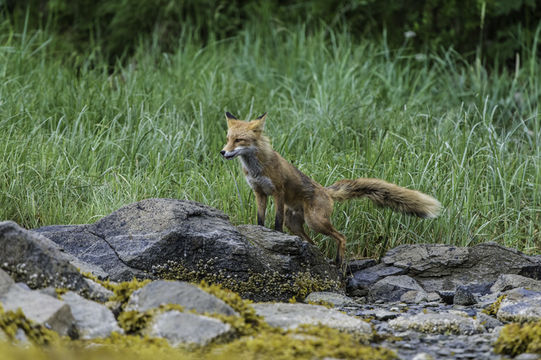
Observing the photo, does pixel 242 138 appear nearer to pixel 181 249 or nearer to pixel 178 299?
pixel 181 249

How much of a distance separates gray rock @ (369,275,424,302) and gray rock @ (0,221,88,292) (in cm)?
271

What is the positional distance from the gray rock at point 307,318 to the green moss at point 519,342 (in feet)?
2.28

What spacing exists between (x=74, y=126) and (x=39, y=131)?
0.39m

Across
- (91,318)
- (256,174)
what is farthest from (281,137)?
(91,318)

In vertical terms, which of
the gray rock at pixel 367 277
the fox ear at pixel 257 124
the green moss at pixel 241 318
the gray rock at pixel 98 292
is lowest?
the gray rock at pixel 367 277

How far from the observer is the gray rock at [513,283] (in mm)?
5277

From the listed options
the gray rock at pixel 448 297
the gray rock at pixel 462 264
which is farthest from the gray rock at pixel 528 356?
the gray rock at pixel 462 264

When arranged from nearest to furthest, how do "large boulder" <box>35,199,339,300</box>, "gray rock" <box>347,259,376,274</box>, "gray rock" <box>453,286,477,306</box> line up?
1. "large boulder" <box>35,199,339,300</box>
2. "gray rock" <box>453,286,477,306</box>
3. "gray rock" <box>347,259,376,274</box>

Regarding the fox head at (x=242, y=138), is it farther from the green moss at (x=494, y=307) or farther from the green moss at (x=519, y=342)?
the green moss at (x=519, y=342)

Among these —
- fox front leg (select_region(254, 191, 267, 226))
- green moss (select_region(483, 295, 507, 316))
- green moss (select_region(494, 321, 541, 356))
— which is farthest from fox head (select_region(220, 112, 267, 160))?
green moss (select_region(494, 321, 541, 356))

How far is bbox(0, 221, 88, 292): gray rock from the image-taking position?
364 cm

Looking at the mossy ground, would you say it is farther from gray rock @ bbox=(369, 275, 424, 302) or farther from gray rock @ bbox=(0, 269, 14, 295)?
gray rock @ bbox=(369, 275, 424, 302)

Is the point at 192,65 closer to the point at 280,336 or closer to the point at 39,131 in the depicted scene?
the point at 39,131

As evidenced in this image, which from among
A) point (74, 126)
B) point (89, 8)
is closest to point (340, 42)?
point (74, 126)
